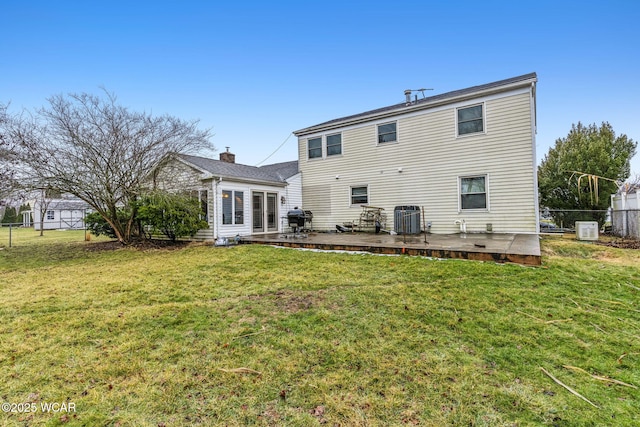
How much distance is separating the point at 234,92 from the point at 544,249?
566 inches

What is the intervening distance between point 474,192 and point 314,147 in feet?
23.0

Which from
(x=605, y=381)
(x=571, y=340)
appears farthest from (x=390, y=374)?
(x=571, y=340)

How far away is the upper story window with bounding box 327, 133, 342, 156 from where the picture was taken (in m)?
12.5

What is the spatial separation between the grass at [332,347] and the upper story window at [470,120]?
19.6ft

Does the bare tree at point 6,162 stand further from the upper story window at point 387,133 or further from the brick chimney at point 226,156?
the upper story window at point 387,133

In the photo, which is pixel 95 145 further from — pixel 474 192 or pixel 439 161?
pixel 474 192

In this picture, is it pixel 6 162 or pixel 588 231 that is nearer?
pixel 6 162

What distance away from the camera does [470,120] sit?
384 inches

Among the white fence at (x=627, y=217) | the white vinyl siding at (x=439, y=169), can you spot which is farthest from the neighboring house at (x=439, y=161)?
the white fence at (x=627, y=217)

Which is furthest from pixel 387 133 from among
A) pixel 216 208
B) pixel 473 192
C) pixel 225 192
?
pixel 216 208

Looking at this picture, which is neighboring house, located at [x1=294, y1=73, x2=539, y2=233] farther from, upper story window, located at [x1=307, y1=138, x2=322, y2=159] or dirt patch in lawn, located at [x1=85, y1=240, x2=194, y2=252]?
dirt patch in lawn, located at [x1=85, y1=240, x2=194, y2=252]

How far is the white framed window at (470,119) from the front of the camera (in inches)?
377

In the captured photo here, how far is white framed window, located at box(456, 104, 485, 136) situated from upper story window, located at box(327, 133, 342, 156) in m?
4.74

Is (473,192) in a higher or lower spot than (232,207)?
higher
